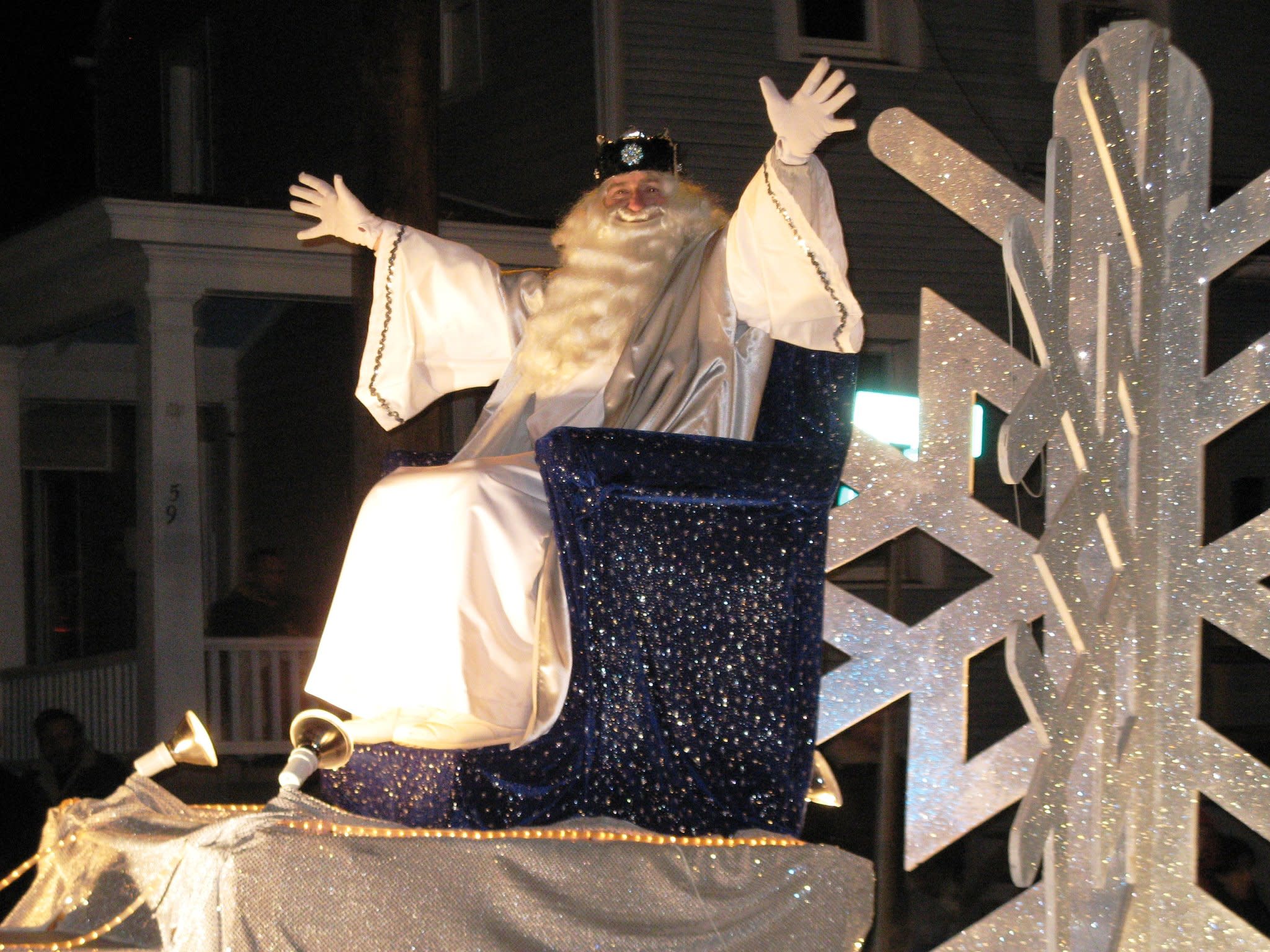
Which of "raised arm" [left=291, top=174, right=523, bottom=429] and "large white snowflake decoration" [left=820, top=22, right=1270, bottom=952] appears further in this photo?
"raised arm" [left=291, top=174, right=523, bottom=429]

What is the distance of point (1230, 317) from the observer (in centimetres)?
983

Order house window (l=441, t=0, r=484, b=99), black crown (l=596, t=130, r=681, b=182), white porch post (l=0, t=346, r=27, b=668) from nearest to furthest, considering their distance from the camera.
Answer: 1. black crown (l=596, t=130, r=681, b=182)
2. white porch post (l=0, t=346, r=27, b=668)
3. house window (l=441, t=0, r=484, b=99)

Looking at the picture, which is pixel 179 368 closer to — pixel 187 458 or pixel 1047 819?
pixel 187 458

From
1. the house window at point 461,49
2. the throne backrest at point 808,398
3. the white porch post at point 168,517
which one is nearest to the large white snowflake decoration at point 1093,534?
the throne backrest at point 808,398

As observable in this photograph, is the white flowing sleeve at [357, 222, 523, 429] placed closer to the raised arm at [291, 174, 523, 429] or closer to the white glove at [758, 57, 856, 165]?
the raised arm at [291, 174, 523, 429]

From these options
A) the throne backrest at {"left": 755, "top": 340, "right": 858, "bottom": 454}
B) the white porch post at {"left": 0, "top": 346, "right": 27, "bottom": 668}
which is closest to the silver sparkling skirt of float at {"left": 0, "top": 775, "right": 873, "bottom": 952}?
the throne backrest at {"left": 755, "top": 340, "right": 858, "bottom": 454}

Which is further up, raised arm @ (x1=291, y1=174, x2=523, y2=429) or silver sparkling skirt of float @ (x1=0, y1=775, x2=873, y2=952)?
raised arm @ (x1=291, y1=174, x2=523, y2=429)

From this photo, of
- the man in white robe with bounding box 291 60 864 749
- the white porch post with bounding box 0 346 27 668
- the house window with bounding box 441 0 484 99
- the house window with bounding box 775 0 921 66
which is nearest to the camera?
the man in white robe with bounding box 291 60 864 749

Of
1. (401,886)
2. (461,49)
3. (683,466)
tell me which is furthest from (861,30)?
(401,886)

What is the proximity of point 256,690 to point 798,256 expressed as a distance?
4894mm

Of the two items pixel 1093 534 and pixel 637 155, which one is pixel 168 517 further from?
pixel 1093 534

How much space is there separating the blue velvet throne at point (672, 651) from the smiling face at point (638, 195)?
98 cm

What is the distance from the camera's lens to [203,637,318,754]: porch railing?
6.94 meters

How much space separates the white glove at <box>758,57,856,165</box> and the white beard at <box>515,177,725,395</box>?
65 centimetres
